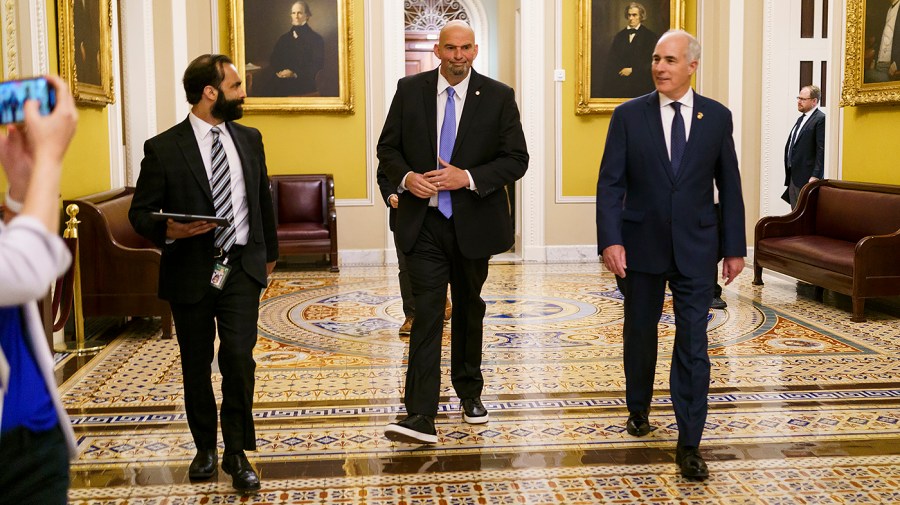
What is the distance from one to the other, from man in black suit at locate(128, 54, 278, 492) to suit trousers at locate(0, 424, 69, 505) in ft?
6.15

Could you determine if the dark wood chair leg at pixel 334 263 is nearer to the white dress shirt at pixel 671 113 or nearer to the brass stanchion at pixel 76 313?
the brass stanchion at pixel 76 313

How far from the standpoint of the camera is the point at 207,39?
11102 millimetres

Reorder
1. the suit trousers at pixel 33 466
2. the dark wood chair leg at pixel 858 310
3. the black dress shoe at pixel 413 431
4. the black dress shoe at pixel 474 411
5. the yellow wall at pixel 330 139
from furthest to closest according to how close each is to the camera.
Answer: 1. the yellow wall at pixel 330 139
2. the dark wood chair leg at pixel 858 310
3. the black dress shoe at pixel 474 411
4. the black dress shoe at pixel 413 431
5. the suit trousers at pixel 33 466

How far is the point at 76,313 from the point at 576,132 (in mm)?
6696

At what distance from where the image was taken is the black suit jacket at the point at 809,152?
32.3ft

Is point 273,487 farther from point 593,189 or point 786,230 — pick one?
point 593,189

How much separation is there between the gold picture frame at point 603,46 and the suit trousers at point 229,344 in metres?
8.28

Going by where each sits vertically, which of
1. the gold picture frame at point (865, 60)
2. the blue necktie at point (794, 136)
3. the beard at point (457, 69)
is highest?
the gold picture frame at point (865, 60)

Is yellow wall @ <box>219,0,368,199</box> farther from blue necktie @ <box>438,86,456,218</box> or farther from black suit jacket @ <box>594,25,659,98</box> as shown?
blue necktie @ <box>438,86,456,218</box>

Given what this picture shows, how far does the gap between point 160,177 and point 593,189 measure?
338 inches

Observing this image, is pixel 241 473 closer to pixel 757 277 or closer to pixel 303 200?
pixel 757 277

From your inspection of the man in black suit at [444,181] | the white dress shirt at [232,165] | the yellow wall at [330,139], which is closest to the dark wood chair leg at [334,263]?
the yellow wall at [330,139]

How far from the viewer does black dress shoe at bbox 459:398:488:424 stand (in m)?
4.77

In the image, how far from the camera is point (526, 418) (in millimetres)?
4852
